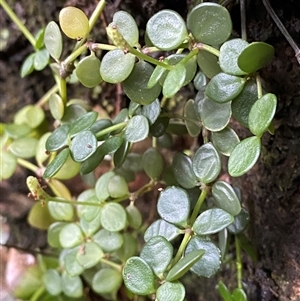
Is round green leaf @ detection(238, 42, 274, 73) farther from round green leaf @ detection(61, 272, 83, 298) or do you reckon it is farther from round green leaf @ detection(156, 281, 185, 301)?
round green leaf @ detection(61, 272, 83, 298)

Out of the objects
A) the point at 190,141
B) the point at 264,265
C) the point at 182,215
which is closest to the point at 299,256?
the point at 264,265

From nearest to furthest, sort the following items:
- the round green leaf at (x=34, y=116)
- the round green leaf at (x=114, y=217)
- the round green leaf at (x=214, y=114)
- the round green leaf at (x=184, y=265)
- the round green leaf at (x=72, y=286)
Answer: the round green leaf at (x=184, y=265) → the round green leaf at (x=214, y=114) → the round green leaf at (x=114, y=217) → the round green leaf at (x=72, y=286) → the round green leaf at (x=34, y=116)

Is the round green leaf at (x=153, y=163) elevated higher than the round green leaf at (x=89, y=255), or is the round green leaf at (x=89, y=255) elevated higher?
the round green leaf at (x=153, y=163)

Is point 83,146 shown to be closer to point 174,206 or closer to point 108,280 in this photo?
point 174,206

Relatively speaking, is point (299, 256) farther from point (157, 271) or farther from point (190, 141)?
point (190, 141)


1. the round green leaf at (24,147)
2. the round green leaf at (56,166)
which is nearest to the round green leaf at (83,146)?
the round green leaf at (56,166)

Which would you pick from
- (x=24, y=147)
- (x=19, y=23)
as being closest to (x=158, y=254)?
(x=24, y=147)

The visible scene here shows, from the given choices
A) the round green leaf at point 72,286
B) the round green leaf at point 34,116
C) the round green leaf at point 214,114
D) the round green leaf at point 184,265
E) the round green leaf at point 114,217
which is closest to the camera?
the round green leaf at point 184,265

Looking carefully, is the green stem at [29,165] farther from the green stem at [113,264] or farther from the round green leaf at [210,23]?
the round green leaf at [210,23]
